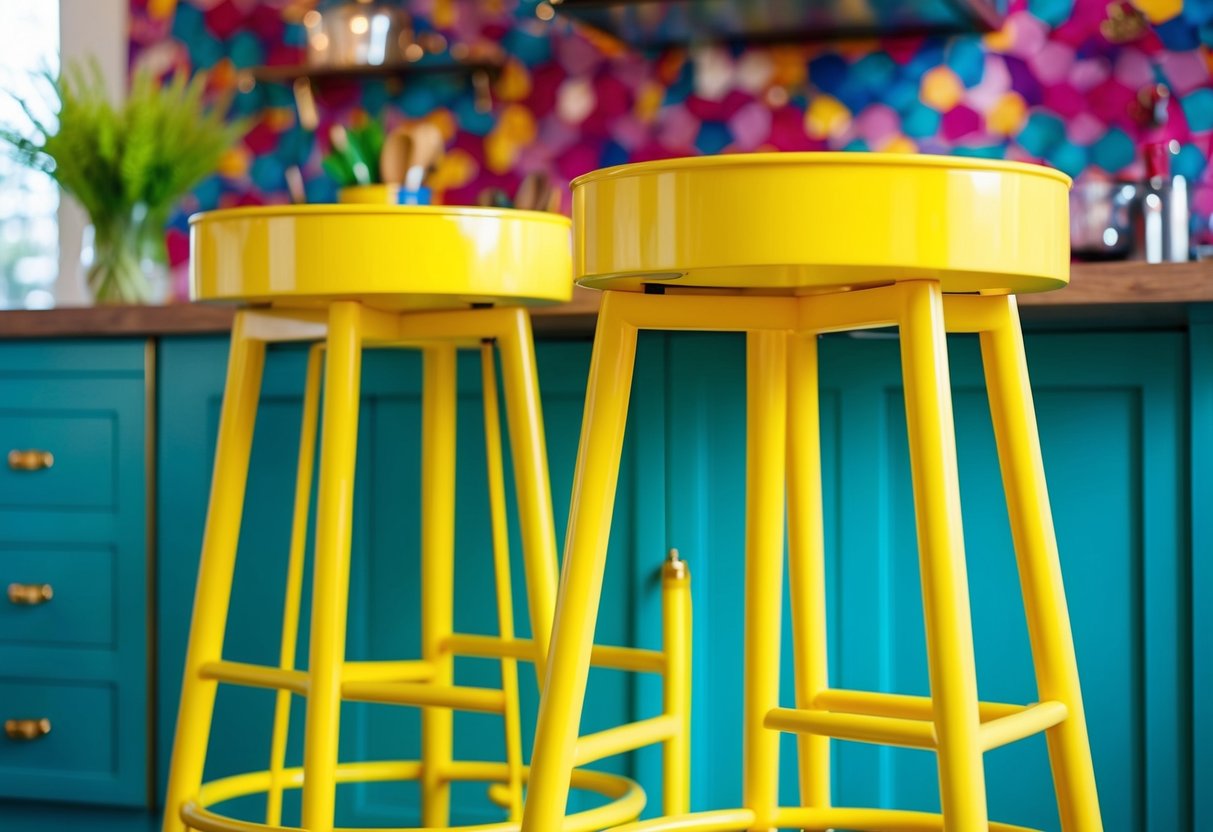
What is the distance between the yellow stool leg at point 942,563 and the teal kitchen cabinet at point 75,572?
53.5 inches

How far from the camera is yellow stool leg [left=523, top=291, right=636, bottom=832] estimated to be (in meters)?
1.35

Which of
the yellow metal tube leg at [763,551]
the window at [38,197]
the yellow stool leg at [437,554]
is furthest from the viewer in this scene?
the window at [38,197]

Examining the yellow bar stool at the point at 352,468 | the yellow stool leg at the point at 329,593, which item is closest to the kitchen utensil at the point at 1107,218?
the yellow bar stool at the point at 352,468

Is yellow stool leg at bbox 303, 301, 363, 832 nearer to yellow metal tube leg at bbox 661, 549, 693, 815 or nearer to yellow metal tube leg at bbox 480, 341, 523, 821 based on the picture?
yellow metal tube leg at bbox 480, 341, 523, 821

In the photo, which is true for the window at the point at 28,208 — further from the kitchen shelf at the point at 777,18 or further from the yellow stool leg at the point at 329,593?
the yellow stool leg at the point at 329,593

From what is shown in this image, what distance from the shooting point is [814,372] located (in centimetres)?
156

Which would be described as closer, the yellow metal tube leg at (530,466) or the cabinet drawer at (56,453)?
the yellow metal tube leg at (530,466)

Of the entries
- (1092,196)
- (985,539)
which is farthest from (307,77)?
(985,539)

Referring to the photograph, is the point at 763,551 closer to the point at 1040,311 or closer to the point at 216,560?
the point at 1040,311

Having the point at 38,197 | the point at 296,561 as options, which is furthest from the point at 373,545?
the point at 38,197

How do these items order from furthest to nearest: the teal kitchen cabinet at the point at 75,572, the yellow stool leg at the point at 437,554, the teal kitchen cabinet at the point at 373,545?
the teal kitchen cabinet at the point at 75,572 → the teal kitchen cabinet at the point at 373,545 → the yellow stool leg at the point at 437,554

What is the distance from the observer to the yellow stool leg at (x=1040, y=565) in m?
1.42

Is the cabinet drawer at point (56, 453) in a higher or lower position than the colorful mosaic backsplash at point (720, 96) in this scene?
lower

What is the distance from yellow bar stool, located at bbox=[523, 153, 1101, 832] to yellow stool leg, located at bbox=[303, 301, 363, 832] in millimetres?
338
